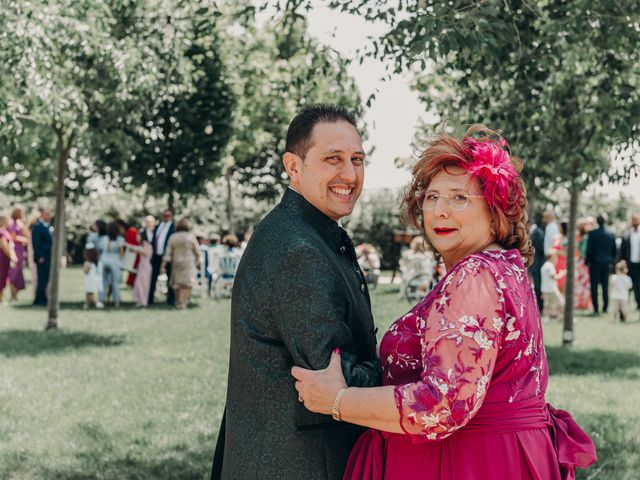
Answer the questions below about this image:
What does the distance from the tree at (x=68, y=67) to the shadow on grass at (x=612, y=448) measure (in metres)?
6.08

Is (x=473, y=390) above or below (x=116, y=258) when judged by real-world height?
below

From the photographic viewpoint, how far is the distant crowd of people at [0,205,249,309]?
62.5 ft

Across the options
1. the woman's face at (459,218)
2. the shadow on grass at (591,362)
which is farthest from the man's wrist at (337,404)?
the shadow on grass at (591,362)

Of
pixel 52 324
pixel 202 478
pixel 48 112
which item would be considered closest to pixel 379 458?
pixel 202 478

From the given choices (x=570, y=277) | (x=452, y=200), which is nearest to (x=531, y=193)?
(x=570, y=277)

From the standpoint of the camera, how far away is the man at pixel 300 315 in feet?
9.59

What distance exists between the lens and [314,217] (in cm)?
319

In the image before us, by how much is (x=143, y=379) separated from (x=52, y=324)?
5.30 meters

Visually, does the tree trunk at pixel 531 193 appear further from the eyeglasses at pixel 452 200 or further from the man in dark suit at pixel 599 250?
the eyeglasses at pixel 452 200

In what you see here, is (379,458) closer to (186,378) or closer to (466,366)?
(466,366)

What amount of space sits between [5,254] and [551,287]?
38.5ft

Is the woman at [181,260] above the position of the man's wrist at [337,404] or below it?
above

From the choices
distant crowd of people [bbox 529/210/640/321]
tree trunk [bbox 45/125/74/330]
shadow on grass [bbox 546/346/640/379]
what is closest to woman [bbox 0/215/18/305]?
tree trunk [bbox 45/125/74/330]

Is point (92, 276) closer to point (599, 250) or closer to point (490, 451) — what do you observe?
point (599, 250)
